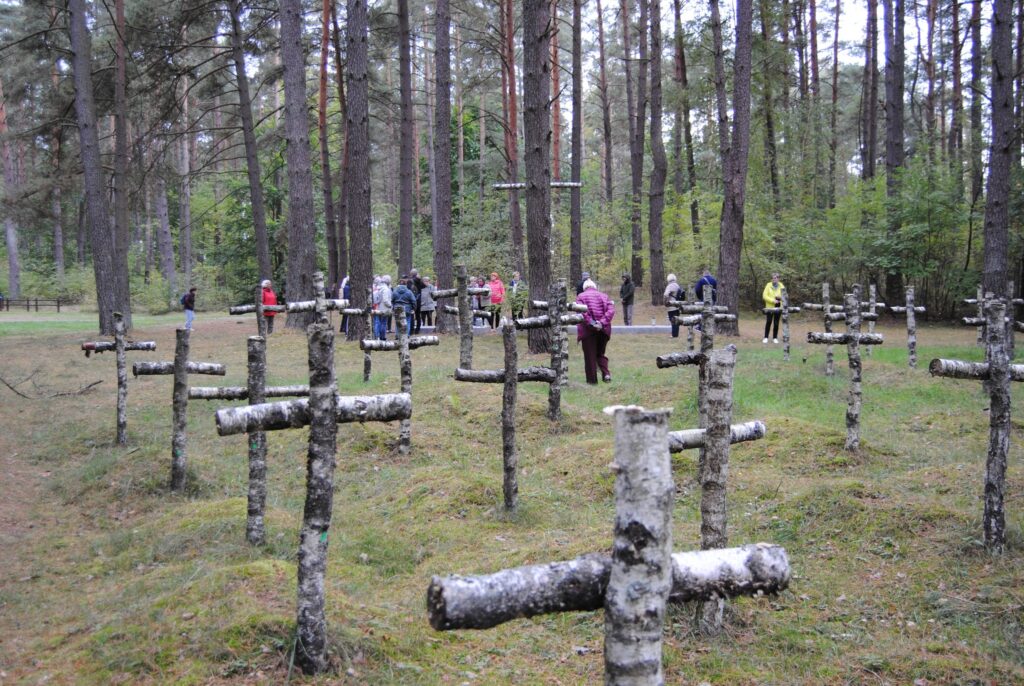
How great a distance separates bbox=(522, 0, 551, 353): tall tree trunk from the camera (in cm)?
1430

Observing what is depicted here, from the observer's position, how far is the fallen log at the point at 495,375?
764 centimetres

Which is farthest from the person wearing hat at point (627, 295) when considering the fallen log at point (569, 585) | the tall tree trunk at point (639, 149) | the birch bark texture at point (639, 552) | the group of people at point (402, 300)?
the birch bark texture at point (639, 552)

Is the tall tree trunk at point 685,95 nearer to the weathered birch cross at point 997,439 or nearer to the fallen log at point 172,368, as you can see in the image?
the fallen log at point 172,368

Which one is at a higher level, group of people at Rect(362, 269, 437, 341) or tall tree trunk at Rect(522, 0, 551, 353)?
tall tree trunk at Rect(522, 0, 551, 353)

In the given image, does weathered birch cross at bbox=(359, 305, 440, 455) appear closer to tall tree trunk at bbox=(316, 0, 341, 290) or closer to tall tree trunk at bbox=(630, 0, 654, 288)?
tall tree trunk at bbox=(316, 0, 341, 290)

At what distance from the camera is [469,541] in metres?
6.65

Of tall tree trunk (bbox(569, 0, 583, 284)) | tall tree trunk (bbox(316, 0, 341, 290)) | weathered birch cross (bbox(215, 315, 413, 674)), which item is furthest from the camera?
tall tree trunk (bbox(569, 0, 583, 284))

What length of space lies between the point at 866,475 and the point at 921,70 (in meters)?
38.8

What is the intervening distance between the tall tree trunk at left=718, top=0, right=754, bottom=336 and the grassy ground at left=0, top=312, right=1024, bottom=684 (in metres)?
6.74

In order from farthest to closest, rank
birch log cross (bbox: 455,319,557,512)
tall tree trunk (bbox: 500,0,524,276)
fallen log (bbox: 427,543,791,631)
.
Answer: tall tree trunk (bbox: 500,0,524,276) < birch log cross (bbox: 455,319,557,512) < fallen log (bbox: 427,543,791,631)

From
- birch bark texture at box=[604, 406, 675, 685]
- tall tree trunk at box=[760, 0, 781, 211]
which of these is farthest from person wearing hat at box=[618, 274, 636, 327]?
birch bark texture at box=[604, 406, 675, 685]

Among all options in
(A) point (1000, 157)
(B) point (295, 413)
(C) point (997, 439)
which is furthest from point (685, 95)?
(B) point (295, 413)

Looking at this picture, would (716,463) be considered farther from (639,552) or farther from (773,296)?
(773,296)

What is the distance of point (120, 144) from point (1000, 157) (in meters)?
20.7
